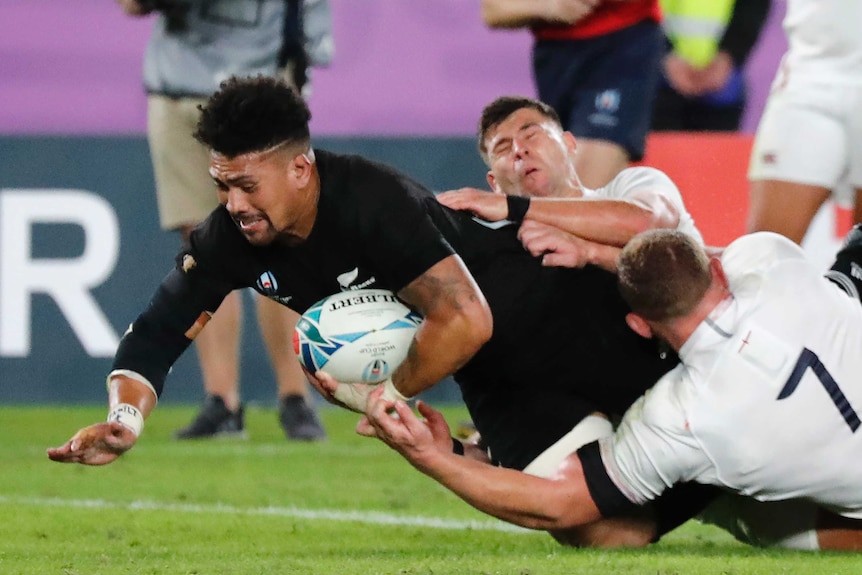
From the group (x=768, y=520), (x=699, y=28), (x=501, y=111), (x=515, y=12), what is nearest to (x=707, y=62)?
(x=699, y=28)

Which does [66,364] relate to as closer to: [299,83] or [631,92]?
[299,83]

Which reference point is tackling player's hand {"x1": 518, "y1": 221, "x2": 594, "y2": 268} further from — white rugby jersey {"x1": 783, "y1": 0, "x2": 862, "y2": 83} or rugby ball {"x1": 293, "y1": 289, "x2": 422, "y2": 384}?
white rugby jersey {"x1": 783, "y1": 0, "x2": 862, "y2": 83}

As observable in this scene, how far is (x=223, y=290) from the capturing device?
5.06 meters

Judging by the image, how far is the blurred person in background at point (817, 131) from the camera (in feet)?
20.2

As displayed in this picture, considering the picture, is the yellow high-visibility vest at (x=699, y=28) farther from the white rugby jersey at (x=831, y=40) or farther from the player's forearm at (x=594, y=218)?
the player's forearm at (x=594, y=218)

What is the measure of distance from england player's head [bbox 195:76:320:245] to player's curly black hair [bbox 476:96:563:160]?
1059 mm

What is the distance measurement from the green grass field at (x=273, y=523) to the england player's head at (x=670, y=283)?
63cm

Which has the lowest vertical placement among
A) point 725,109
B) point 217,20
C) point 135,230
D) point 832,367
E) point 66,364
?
point 66,364

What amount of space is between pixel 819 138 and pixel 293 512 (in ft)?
7.64

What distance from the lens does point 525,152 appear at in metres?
5.51

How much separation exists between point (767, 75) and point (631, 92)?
9.96ft

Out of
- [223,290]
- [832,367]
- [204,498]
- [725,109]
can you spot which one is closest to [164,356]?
[223,290]

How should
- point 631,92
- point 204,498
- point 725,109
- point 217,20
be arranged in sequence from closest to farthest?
1. point 204,498
2. point 631,92
3. point 217,20
4. point 725,109

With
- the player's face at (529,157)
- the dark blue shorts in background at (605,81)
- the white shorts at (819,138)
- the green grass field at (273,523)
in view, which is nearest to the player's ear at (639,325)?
the green grass field at (273,523)
